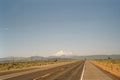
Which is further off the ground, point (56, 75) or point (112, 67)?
point (112, 67)

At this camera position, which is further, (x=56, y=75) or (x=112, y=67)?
(x=112, y=67)

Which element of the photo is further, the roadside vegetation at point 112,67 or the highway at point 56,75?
the roadside vegetation at point 112,67

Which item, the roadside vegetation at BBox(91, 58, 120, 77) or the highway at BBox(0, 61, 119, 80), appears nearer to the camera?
the highway at BBox(0, 61, 119, 80)
